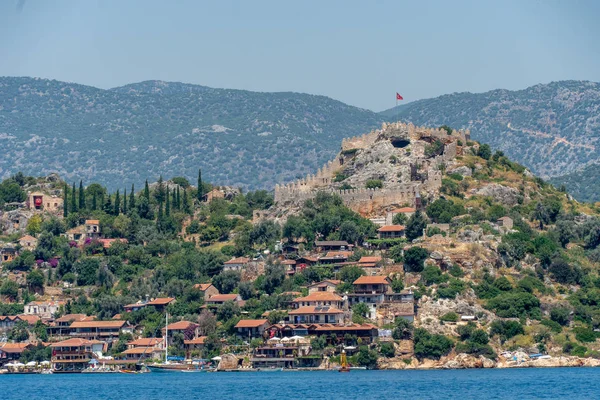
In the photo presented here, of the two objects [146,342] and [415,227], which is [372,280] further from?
[146,342]

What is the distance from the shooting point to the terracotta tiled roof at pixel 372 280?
115688 millimetres

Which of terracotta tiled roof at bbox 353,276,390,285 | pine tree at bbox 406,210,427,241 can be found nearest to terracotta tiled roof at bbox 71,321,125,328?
terracotta tiled roof at bbox 353,276,390,285

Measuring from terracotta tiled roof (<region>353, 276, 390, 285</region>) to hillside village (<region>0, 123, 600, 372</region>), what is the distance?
20 centimetres

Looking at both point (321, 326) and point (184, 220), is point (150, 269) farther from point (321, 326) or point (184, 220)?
point (321, 326)

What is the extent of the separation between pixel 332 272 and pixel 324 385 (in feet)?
96.3

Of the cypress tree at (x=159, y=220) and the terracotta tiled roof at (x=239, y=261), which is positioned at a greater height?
the cypress tree at (x=159, y=220)

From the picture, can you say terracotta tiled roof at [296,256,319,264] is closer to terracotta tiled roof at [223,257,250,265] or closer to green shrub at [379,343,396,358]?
terracotta tiled roof at [223,257,250,265]

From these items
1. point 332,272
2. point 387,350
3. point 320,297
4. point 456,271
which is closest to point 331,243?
point 332,272

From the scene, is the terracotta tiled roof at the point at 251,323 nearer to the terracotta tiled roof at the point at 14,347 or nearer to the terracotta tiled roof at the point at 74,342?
the terracotta tiled roof at the point at 74,342

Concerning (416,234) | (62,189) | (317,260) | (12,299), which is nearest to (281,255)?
(317,260)

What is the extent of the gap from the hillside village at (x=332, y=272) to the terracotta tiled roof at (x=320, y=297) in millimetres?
172

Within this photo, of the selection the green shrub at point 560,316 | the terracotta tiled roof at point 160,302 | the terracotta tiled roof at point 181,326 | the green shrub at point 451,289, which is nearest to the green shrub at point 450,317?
the green shrub at point 451,289

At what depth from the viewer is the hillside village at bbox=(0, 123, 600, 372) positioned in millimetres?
111312

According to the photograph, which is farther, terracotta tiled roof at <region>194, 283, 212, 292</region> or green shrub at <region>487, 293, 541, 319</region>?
terracotta tiled roof at <region>194, 283, 212, 292</region>
